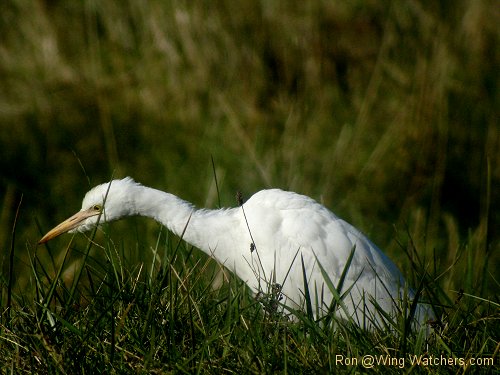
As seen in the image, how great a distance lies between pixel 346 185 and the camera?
6133 mm

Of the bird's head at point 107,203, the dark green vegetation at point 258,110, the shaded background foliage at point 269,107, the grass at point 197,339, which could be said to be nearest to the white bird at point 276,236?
the bird's head at point 107,203

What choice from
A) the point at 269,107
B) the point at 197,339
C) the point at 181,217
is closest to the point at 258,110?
the point at 269,107

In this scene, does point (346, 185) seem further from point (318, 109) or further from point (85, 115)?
point (85, 115)

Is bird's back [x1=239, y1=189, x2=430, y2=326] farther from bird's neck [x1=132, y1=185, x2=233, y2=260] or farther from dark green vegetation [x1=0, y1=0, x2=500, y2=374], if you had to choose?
dark green vegetation [x1=0, y1=0, x2=500, y2=374]

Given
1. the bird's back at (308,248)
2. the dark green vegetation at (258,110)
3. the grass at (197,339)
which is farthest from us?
the dark green vegetation at (258,110)

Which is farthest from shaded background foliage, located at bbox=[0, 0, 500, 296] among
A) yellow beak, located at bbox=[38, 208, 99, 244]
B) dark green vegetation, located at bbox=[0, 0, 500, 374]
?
yellow beak, located at bbox=[38, 208, 99, 244]

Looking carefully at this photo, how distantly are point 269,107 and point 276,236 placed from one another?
2.90m

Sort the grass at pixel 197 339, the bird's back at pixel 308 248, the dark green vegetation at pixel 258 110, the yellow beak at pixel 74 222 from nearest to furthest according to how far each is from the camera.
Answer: the grass at pixel 197 339 → the bird's back at pixel 308 248 → the yellow beak at pixel 74 222 → the dark green vegetation at pixel 258 110

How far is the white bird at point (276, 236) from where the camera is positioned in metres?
3.94

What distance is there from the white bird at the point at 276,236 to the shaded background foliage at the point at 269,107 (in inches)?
68.7

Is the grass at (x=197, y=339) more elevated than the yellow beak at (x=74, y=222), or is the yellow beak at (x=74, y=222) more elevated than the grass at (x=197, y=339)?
the grass at (x=197, y=339)

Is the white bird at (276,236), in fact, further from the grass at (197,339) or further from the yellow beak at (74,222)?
the grass at (197,339)

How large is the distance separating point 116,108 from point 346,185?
206 centimetres

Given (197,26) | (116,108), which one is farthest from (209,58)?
(116,108)
